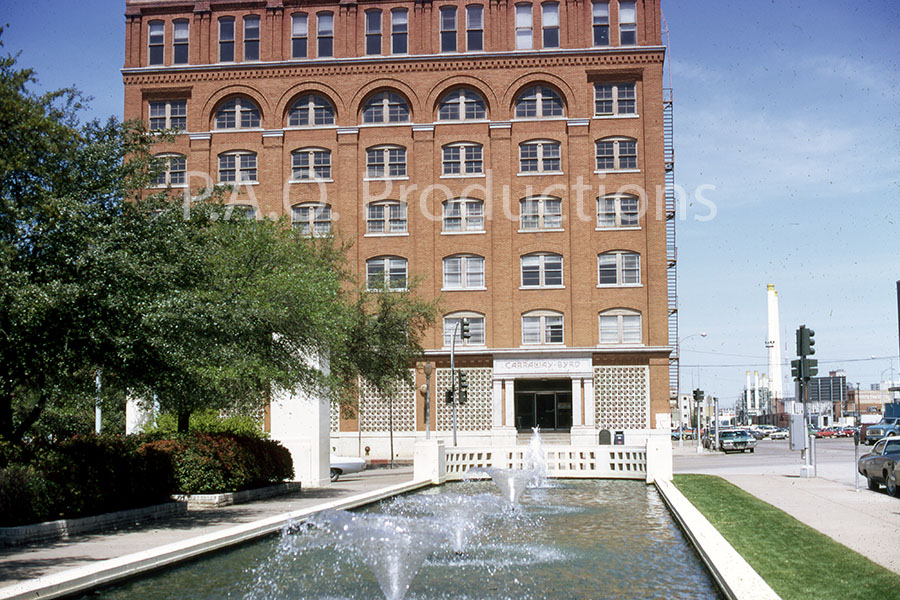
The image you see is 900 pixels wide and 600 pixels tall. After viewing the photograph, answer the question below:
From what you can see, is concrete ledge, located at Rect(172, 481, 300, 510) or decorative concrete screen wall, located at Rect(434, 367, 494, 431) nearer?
concrete ledge, located at Rect(172, 481, 300, 510)

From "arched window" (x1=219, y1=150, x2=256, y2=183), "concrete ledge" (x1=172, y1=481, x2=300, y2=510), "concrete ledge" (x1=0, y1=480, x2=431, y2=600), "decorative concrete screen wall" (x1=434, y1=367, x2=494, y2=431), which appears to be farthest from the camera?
"arched window" (x1=219, y1=150, x2=256, y2=183)

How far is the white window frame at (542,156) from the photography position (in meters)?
54.8

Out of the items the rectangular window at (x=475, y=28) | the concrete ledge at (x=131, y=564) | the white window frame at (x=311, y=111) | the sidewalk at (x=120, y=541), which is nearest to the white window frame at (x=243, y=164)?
the white window frame at (x=311, y=111)

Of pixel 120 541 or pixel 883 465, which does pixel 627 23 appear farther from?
pixel 120 541

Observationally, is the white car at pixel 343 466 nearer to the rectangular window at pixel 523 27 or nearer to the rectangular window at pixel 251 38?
the rectangular window at pixel 523 27

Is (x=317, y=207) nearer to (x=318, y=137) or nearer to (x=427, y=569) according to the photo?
(x=318, y=137)

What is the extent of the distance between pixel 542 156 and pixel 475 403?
1478cm

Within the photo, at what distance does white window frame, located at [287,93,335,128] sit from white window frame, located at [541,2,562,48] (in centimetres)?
1319

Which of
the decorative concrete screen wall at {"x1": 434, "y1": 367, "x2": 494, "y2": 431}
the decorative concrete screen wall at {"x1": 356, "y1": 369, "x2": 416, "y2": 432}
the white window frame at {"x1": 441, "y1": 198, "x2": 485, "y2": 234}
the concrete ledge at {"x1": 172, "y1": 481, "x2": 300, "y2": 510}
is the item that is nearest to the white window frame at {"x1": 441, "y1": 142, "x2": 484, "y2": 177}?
the white window frame at {"x1": 441, "y1": 198, "x2": 485, "y2": 234}

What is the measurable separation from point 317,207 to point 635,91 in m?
19.7

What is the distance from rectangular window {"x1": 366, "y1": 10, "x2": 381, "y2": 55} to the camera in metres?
56.7

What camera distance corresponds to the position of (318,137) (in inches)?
2210

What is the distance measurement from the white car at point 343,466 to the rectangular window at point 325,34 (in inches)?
→ 1113

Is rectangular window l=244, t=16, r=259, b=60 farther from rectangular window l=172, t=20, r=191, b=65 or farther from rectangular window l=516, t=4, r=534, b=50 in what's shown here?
rectangular window l=516, t=4, r=534, b=50
